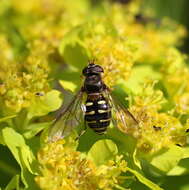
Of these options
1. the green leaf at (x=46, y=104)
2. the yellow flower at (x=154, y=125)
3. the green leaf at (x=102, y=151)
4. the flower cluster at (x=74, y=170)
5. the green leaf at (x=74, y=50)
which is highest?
the green leaf at (x=74, y=50)

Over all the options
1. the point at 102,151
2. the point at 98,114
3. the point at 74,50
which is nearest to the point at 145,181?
the point at 102,151

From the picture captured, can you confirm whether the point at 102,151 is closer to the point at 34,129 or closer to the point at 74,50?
the point at 34,129

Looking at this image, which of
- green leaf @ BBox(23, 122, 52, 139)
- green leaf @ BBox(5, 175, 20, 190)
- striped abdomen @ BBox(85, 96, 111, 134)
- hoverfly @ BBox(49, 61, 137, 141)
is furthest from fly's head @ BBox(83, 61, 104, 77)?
green leaf @ BBox(5, 175, 20, 190)

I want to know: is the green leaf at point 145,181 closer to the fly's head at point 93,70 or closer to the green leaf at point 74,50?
the fly's head at point 93,70

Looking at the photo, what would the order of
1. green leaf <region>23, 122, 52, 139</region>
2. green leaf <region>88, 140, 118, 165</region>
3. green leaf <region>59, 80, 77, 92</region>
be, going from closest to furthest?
1. green leaf <region>88, 140, 118, 165</region>
2. green leaf <region>23, 122, 52, 139</region>
3. green leaf <region>59, 80, 77, 92</region>

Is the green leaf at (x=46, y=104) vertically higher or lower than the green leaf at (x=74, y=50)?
lower

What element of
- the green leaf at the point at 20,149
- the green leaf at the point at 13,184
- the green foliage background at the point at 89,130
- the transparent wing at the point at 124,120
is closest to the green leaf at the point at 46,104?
the green foliage background at the point at 89,130

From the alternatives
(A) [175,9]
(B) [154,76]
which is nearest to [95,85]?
(B) [154,76]

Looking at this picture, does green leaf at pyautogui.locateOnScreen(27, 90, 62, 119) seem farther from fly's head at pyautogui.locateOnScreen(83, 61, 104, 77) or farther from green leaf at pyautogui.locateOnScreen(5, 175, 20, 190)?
green leaf at pyautogui.locateOnScreen(5, 175, 20, 190)
